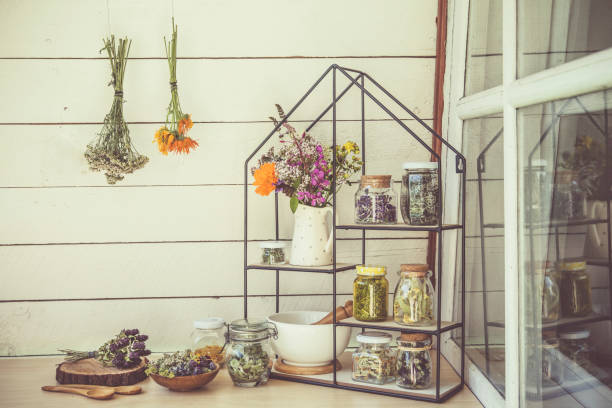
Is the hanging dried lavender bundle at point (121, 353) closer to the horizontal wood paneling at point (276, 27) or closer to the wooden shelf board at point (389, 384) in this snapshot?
the wooden shelf board at point (389, 384)

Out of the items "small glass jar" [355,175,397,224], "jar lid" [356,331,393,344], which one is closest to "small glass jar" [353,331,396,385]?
"jar lid" [356,331,393,344]

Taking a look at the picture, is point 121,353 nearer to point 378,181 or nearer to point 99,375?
point 99,375

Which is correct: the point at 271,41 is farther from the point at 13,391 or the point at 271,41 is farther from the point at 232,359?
the point at 13,391

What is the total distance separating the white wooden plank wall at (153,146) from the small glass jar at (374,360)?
1.15ft

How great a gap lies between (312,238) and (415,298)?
0.93ft

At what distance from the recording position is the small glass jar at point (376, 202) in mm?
1380

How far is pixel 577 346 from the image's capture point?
3.02 ft

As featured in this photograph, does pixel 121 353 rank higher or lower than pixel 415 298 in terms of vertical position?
lower

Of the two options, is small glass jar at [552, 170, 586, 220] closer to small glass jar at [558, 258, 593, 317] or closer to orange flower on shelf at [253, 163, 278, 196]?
small glass jar at [558, 258, 593, 317]

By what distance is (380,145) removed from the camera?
1684 mm

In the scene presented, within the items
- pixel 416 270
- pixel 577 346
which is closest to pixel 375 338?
pixel 416 270

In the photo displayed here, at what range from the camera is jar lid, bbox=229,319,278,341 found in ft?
4.54

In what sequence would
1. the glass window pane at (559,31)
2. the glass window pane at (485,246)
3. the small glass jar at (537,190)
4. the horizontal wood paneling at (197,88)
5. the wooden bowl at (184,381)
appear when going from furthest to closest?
the horizontal wood paneling at (197,88)
the wooden bowl at (184,381)
the glass window pane at (485,246)
the small glass jar at (537,190)
the glass window pane at (559,31)

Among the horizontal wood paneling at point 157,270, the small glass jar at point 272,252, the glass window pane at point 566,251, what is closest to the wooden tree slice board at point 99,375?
the horizontal wood paneling at point 157,270
